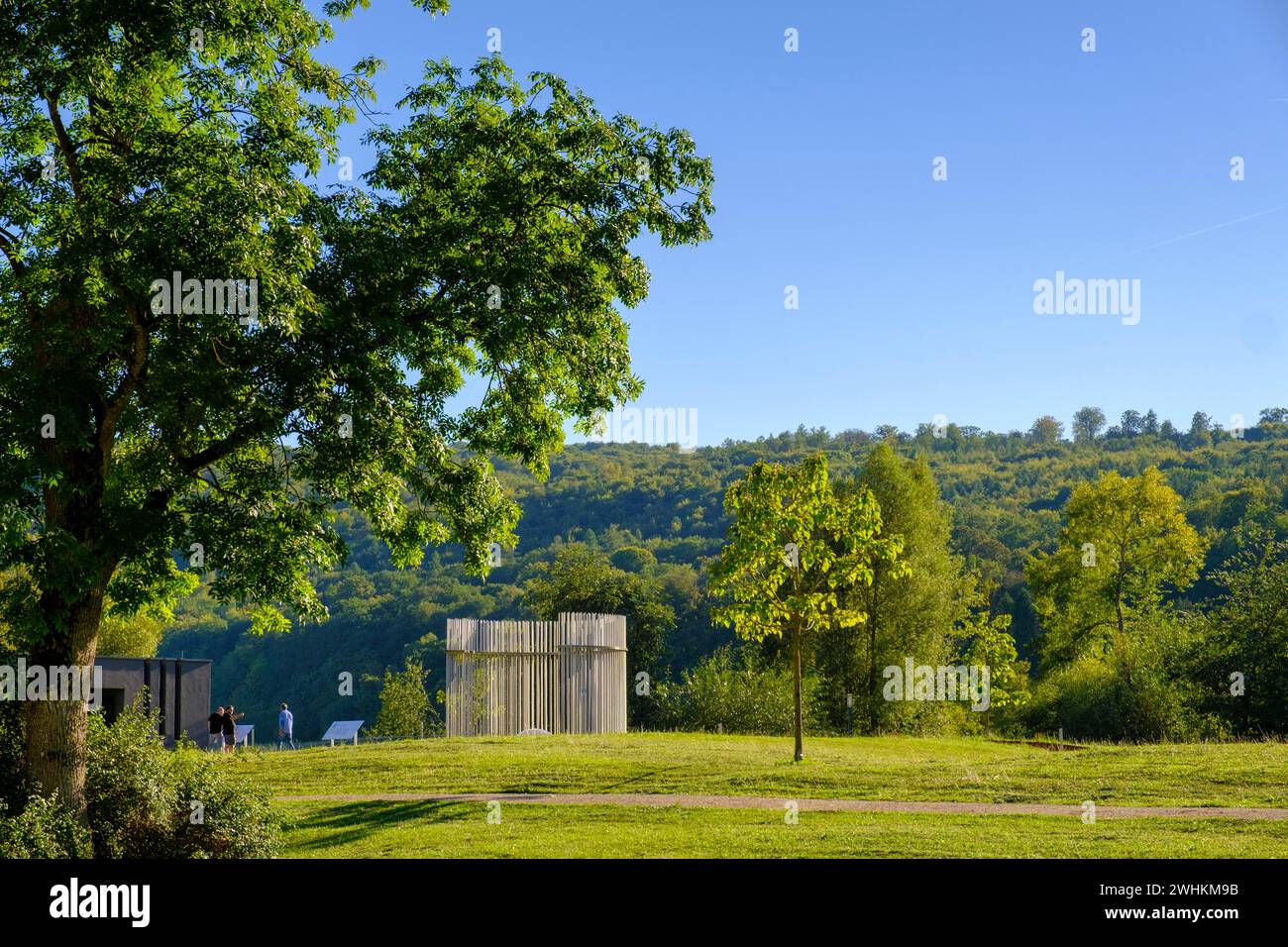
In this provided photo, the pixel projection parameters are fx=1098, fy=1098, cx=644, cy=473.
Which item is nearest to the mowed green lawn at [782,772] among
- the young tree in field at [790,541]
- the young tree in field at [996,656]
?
the young tree in field at [790,541]

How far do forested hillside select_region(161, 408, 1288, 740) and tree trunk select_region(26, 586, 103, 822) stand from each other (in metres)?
27.7

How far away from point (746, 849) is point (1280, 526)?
4647 cm

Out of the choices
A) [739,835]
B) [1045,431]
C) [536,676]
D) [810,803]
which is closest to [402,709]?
[536,676]

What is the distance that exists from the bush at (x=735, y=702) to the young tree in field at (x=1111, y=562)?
46.5ft

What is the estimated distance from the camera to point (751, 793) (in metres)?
15.7

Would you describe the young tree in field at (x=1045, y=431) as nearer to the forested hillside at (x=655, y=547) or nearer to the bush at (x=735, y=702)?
the forested hillside at (x=655, y=547)

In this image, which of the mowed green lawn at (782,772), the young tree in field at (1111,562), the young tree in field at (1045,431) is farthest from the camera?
the young tree in field at (1045,431)

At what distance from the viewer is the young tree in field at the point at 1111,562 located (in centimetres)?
4031

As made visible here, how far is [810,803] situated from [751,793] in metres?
1.10

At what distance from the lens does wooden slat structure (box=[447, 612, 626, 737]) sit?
79.5 ft
